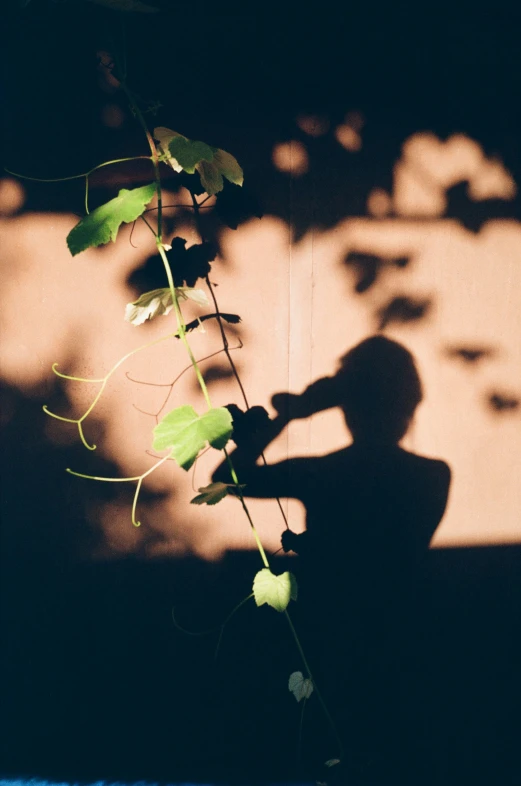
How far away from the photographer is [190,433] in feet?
3.39

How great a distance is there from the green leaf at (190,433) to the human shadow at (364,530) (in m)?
0.42

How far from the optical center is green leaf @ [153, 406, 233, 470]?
3.26 feet

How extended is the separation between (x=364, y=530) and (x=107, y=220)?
1225 mm

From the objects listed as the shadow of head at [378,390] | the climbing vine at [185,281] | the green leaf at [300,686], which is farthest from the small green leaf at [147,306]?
the green leaf at [300,686]

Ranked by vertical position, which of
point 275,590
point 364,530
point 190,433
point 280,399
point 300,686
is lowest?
point 300,686

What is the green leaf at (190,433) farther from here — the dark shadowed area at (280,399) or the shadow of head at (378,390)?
the shadow of head at (378,390)

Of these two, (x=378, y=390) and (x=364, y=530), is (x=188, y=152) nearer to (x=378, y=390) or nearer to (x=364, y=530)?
(x=378, y=390)

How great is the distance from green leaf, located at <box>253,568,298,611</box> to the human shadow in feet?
0.93

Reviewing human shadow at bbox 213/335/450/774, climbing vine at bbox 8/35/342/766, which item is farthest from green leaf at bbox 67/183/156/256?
human shadow at bbox 213/335/450/774

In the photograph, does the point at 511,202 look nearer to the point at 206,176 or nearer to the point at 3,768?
the point at 206,176

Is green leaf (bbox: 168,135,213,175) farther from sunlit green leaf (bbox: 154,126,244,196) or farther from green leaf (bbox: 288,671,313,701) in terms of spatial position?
green leaf (bbox: 288,671,313,701)

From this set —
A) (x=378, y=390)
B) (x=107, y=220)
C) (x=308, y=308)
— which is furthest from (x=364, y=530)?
(x=107, y=220)

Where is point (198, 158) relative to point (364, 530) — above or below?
above

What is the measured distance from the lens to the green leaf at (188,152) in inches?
40.4
